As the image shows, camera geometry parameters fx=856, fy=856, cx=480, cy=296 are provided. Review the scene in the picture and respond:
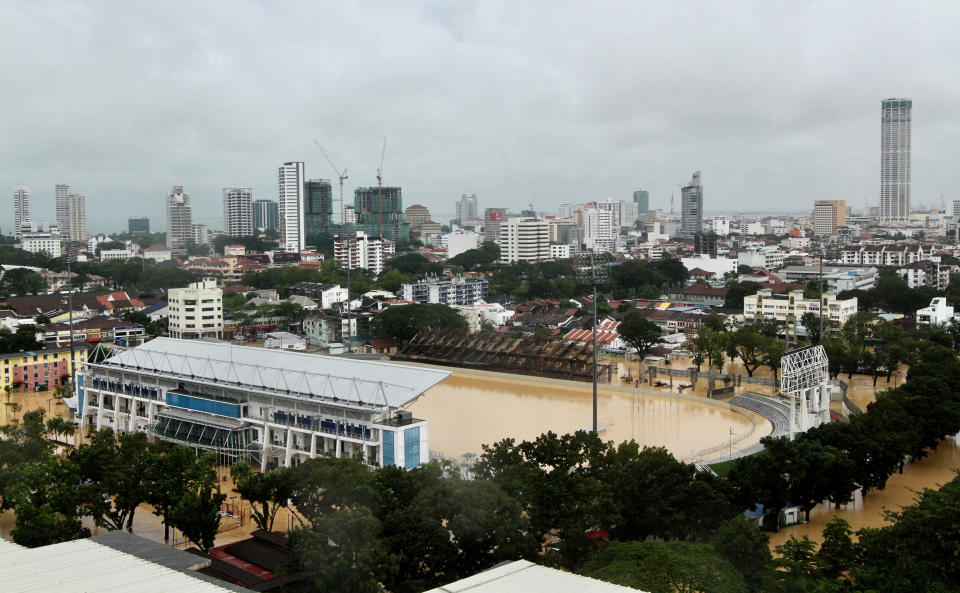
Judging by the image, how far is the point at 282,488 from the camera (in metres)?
10.1

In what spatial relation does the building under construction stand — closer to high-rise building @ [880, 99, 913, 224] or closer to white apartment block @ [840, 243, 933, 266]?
white apartment block @ [840, 243, 933, 266]

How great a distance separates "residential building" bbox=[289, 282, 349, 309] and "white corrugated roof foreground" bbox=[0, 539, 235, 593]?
28.4 m

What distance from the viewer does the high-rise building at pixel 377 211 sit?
71.5 metres

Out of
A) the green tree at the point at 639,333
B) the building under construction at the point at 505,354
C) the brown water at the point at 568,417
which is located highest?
the green tree at the point at 639,333

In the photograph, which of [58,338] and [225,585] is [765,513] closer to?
[225,585]

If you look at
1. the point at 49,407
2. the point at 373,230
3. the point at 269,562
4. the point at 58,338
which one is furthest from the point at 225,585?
the point at 373,230

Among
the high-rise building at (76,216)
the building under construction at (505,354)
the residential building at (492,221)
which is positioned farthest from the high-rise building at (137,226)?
the building under construction at (505,354)

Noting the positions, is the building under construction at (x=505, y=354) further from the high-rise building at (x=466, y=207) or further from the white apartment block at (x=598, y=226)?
the high-rise building at (x=466, y=207)

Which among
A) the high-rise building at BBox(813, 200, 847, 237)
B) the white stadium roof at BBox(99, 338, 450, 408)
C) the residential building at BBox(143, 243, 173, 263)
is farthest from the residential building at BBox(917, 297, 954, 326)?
the high-rise building at BBox(813, 200, 847, 237)

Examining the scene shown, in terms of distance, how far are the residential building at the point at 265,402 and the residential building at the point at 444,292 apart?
1837 centimetres

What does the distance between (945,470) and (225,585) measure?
39.0 feet

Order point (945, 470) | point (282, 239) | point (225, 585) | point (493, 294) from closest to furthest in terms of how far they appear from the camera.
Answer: point (225, 585)
point (945, 470)
point (493, 294)
point (282, 239)

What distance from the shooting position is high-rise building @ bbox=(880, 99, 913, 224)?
296ft

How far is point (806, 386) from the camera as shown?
15.8 meters
